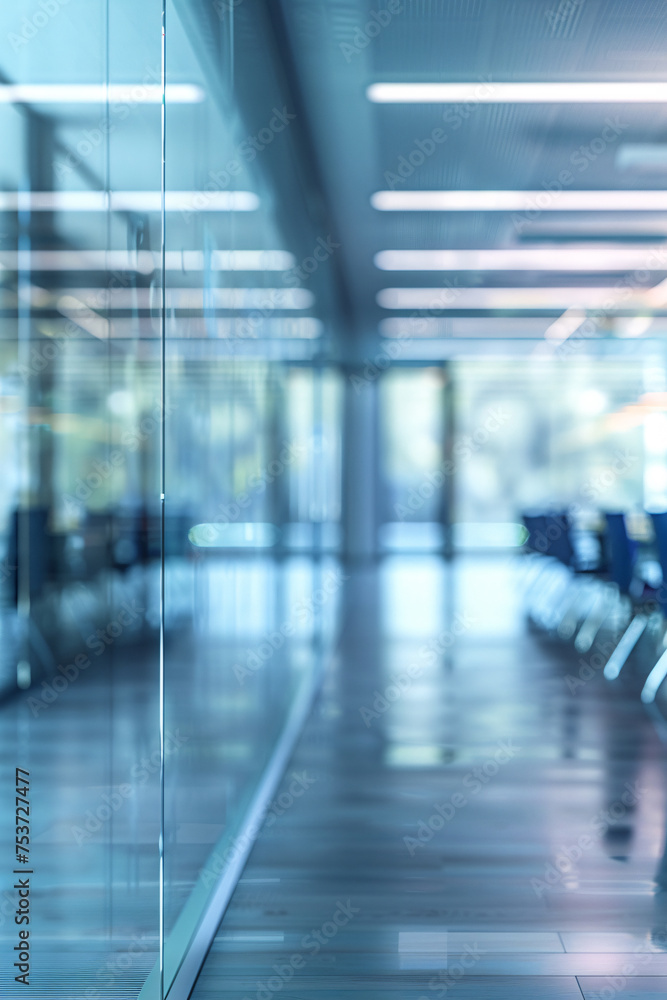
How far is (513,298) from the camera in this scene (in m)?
9.70

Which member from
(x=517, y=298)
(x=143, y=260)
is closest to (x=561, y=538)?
(x=517, y=298)

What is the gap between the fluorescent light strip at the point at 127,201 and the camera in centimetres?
212

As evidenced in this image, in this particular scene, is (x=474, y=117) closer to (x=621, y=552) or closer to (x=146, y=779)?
(x=621, y=552)

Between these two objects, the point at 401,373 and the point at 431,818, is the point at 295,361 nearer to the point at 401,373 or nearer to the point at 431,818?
the point at 431,818

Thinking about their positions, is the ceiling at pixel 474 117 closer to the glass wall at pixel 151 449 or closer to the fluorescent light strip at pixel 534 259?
the fluorescent light strip at pixel 534 259

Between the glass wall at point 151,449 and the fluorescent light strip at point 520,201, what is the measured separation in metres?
0.69

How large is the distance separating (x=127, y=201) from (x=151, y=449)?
4.11ft

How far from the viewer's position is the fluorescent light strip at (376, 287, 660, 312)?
366 inches

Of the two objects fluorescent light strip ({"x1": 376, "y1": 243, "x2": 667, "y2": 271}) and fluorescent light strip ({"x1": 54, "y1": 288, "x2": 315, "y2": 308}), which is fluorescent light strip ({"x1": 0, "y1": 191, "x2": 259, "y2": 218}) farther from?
fluorescent light strip ({"x1": 376, "y1": 243, "x2": 667, "y2": 271})

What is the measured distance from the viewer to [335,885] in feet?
8.60

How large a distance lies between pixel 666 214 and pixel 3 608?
5.08m

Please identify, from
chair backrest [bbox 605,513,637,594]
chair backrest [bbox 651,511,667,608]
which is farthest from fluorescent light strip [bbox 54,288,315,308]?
chair backrest [bbox 605,513,637,594]

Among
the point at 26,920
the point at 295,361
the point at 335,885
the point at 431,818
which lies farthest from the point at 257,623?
the point at 295,361

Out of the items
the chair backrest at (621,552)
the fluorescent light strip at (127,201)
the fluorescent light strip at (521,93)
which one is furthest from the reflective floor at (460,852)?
the fluorescent light strip at (521,93)
